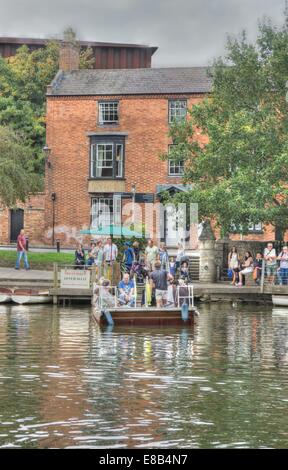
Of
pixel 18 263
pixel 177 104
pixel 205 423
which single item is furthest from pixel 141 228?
pixel 205 423

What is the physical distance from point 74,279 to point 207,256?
792 centimetres

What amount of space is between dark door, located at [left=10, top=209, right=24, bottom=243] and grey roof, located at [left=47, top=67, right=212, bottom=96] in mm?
8165

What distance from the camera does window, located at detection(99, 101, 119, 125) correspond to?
70.9 metres

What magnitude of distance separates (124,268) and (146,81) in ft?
83.9

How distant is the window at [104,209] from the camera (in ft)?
228

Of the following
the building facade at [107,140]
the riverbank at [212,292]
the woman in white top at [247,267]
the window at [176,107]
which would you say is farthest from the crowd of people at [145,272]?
the window at [176,107]

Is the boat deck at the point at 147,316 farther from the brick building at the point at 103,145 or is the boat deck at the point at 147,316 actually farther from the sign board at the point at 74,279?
the brick building at the point at 103,145

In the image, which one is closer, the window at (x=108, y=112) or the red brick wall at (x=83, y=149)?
the red brick wall at (x=83, y=149)

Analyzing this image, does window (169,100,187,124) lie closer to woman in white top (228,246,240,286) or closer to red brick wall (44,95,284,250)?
red brick wall (44,95,284,250)

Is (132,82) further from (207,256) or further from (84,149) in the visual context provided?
(207,256)

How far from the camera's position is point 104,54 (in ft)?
301

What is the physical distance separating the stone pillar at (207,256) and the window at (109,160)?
19.3 meters
